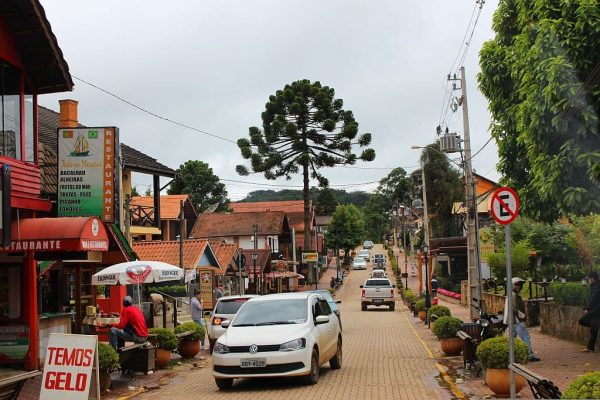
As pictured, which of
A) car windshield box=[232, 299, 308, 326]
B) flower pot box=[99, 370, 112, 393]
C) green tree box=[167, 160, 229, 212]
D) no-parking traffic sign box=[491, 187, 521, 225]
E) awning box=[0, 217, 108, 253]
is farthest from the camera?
green tree box=[167, 160, 229, 212]

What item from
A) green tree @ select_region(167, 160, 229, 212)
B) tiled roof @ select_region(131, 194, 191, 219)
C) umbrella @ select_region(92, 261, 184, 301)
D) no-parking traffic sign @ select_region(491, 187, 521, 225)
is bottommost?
umbrella @ select_region(92, 261, 184, 301)

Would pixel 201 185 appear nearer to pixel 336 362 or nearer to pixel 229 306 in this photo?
pixel 229 306

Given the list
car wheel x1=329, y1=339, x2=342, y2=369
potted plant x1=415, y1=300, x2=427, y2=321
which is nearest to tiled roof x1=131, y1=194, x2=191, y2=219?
potted plant x1=415, y1=300, x2=427, y2=321

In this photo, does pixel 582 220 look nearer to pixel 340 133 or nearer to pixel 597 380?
pixel 597 380

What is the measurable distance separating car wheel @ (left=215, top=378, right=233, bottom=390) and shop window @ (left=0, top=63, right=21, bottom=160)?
223 inches

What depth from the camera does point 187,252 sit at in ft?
121

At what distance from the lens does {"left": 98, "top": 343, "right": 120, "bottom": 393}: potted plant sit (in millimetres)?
11297

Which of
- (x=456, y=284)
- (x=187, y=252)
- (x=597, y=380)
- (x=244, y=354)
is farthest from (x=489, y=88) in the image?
(x=456, y=284)

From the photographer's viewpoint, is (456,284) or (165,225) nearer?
(165,225)

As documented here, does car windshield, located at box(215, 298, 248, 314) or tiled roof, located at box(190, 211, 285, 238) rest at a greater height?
tiled roof, located at box(190, 211, 285, 238)

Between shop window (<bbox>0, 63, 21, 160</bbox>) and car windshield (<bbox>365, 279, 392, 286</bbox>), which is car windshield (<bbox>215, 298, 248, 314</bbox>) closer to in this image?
shop window (<bbox>0, 63, 21, 160</bbox>)

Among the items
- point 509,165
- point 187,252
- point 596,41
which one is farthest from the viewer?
point 187,252

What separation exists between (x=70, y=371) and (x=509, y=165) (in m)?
9.94

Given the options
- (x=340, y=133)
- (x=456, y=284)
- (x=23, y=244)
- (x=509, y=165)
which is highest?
(x=340, y=133)
